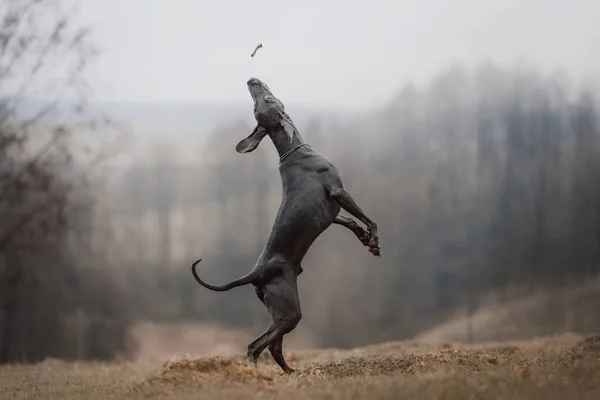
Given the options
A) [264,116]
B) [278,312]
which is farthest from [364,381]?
[264,116]

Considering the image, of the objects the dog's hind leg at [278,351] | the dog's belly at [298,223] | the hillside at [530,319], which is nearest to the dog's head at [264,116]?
the dog's belly at [298,223]

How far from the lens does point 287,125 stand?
685cm

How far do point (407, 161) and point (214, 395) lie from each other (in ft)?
32.3

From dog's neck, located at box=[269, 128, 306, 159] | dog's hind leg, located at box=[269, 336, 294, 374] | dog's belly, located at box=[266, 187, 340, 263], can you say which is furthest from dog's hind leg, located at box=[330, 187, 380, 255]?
dog's hind leg, located at box=[269, 336, 294, 374]

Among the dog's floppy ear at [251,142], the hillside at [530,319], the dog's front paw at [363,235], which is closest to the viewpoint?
the dog's front paw at [363,235]

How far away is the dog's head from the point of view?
687 cm

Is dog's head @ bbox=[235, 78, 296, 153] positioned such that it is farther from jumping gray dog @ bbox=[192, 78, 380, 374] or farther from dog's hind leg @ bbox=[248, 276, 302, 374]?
dog's hind leg @ bbox=[248, 276, 302, 374]

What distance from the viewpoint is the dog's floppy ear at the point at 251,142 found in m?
6.91

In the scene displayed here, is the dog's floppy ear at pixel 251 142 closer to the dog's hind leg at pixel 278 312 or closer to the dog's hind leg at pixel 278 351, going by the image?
the dog's hind leg at pixel 278 312

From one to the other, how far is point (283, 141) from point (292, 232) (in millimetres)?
848

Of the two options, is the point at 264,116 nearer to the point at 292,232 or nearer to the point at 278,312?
the point at 292,232

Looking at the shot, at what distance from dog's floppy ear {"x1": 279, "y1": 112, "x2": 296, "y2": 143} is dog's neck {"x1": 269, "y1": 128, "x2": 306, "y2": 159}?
40 millimetres

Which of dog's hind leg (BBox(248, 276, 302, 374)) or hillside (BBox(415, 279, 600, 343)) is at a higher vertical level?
dog's hind leg (BBox(248, 276, 302, 374))

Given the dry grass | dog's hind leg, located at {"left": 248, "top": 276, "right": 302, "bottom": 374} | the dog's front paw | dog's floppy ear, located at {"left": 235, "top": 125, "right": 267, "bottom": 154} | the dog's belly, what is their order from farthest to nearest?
1. dog's floppy ear, located at {"left": 235, "top": 125, "right": 267, "bottom": 154}
2. the dog's front paw
3. the dog's belly
4. dog's hind leg, located at {"left": 248, "top": 276, "right": 302, "bottom": 374}
5. the dry grass
